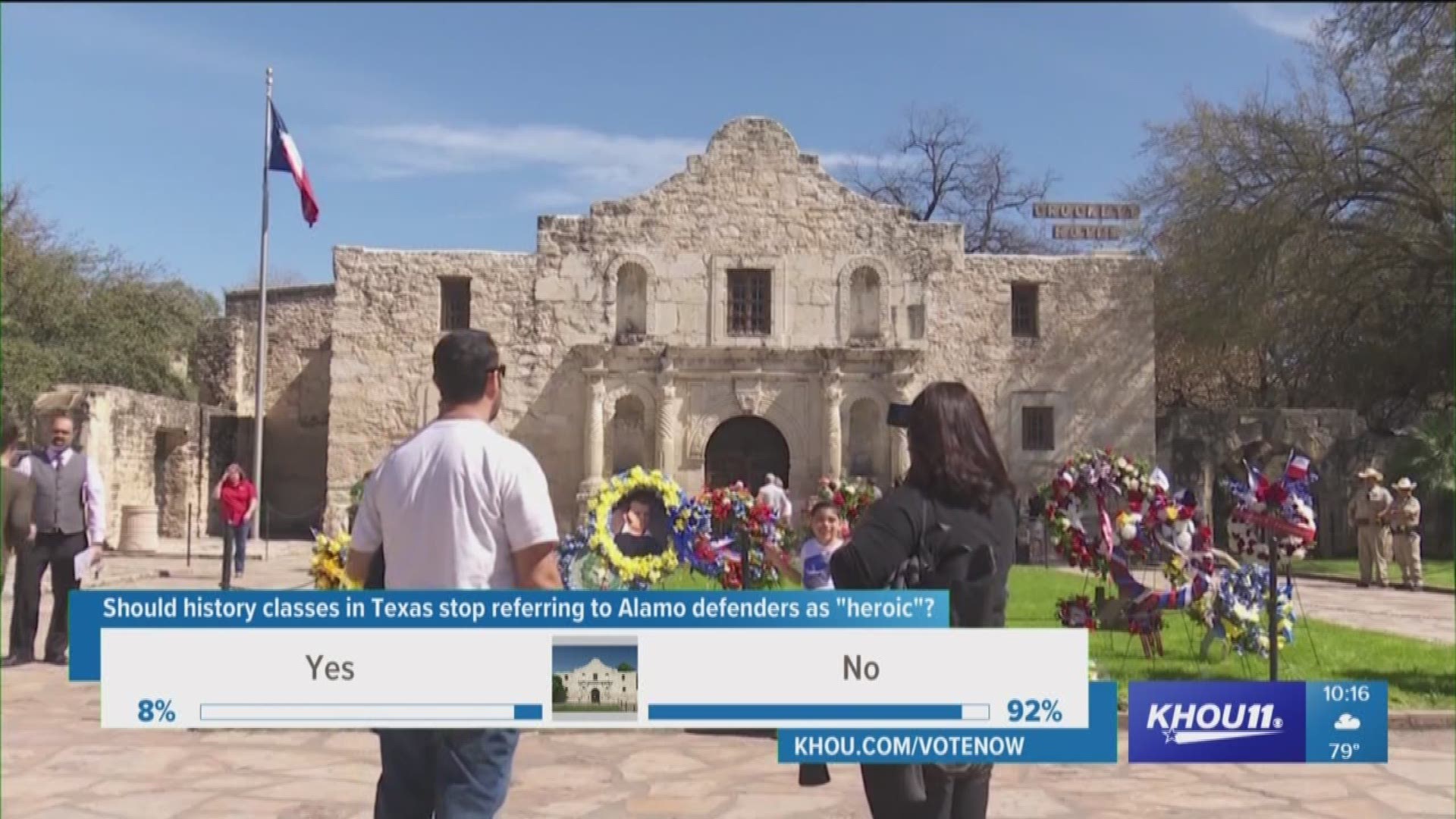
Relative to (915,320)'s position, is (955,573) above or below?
below

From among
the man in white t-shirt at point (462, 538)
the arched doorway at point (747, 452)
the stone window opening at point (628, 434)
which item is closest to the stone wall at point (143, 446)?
the stone window opening at point (628, 434)

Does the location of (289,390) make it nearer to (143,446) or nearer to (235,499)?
(143,446)

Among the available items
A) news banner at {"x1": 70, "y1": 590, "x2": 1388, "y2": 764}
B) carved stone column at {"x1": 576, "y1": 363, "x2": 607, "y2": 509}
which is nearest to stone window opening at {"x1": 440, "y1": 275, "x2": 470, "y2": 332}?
carved stone column at {"x1": 576, "y1": 363, "x2": 607, "y2": 509}

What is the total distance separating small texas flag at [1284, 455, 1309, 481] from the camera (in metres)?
8.47

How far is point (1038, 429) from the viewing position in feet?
85.9

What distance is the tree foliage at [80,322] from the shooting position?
27.1 meters

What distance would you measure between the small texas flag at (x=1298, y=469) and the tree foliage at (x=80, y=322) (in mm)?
25067

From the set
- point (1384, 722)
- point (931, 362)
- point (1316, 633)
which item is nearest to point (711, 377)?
point (931, 362)

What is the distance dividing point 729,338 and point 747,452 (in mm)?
2392

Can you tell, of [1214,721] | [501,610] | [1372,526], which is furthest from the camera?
[1372,526]

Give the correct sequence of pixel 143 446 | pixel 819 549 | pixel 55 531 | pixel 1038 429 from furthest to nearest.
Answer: pixel 1038 429 < pixel 143 446 < pixel 55 531 < pixel 819 549

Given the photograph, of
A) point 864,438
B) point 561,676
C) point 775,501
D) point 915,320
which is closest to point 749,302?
point 915,320

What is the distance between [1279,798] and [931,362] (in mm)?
19953

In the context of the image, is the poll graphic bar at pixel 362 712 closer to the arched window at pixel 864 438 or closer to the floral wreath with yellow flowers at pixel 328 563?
the floral wreath with yellow flowers at pixel 328 563
